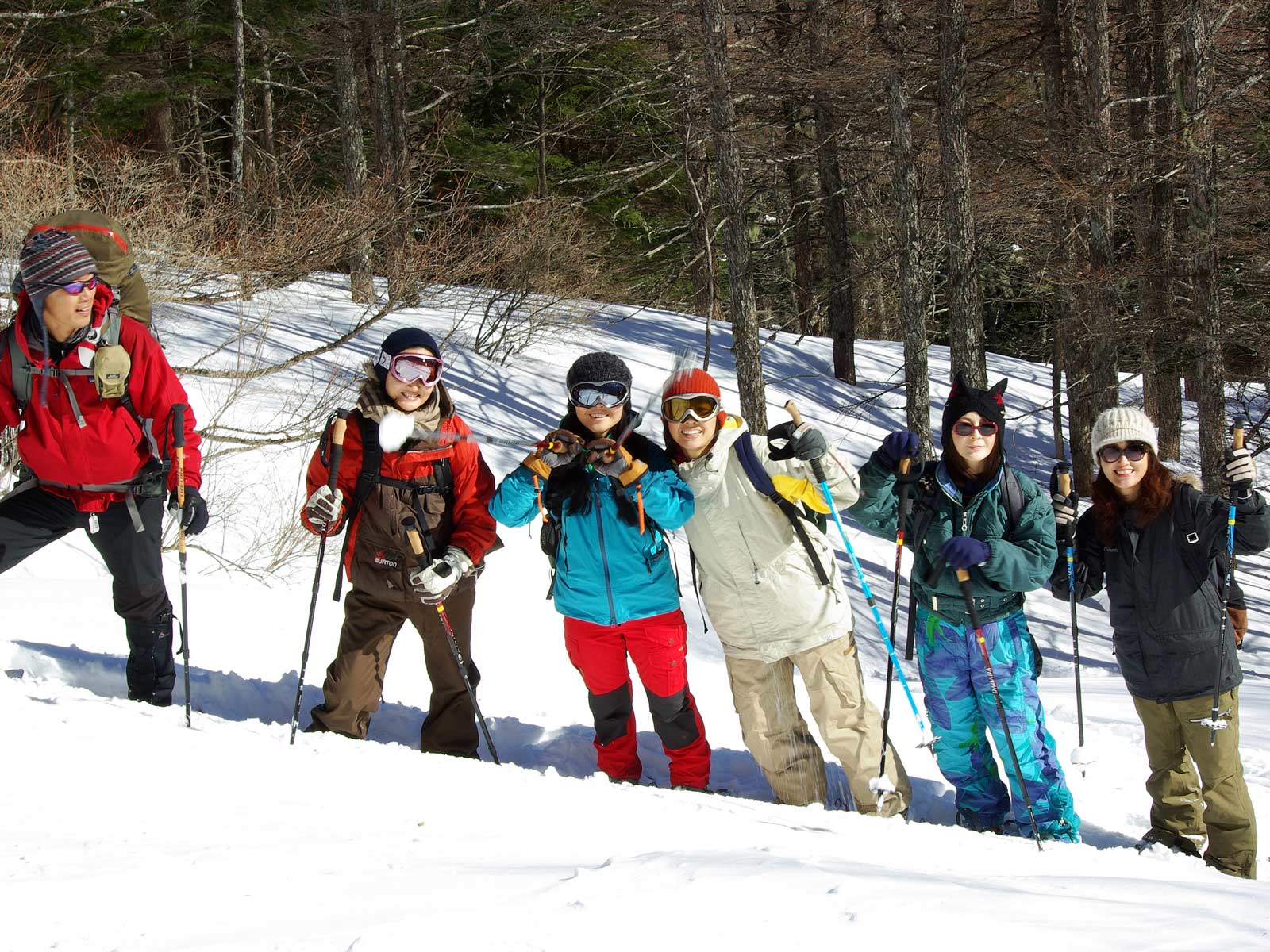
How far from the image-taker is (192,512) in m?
4.30

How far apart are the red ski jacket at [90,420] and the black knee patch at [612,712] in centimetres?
200

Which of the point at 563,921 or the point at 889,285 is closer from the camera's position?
the point at 563,921

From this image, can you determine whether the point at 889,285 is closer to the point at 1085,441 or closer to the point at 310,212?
the point at 1085,441

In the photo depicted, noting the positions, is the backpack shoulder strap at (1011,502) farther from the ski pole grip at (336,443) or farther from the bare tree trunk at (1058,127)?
the bare tree trunk at (1058,127)

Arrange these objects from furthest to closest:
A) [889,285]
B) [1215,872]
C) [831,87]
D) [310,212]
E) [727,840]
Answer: [889,285] → [831,87] → [310,212] → [1215,872] → [727,840]

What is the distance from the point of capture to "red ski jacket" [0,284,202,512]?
4191 mm

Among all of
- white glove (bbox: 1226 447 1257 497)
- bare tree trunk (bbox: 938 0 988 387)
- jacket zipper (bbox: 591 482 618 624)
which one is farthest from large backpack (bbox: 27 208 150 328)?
bare tree trunk (bbox: 938 0 988 387)

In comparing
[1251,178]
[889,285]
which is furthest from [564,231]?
[889,285]

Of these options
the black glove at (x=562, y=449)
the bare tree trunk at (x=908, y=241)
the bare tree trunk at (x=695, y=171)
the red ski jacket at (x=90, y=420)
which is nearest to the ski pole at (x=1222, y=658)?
the black glove at (x=562, y=449)

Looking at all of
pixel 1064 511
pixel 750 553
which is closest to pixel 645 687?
pixel 750 553

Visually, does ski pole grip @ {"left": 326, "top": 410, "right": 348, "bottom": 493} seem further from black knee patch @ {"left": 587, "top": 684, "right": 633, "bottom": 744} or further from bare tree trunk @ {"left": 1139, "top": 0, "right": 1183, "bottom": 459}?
bare tree trunk @ {"left": 1139, "top": 0, "right": 1183, "bottom": 459}

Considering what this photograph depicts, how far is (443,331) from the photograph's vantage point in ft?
50.0

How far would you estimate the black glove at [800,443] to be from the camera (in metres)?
4.07

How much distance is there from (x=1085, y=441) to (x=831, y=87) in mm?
6875
